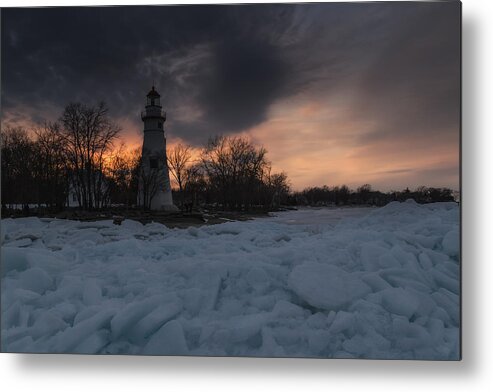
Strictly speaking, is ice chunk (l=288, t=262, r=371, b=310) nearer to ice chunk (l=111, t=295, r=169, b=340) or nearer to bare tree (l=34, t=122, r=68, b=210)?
ice chunk (l=111, t=295, r=169, b=340)

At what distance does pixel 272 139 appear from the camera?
90.9 inches

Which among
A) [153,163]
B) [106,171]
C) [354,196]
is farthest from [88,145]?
[354,196]

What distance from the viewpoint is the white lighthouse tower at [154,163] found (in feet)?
7.69

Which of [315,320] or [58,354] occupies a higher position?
[315,320]

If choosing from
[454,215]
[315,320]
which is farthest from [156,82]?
[454,215]

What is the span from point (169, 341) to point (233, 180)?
1.09 meters

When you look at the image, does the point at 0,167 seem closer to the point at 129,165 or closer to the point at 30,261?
the point at 30,261

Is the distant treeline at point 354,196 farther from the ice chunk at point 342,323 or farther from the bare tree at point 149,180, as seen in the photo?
the bare tree at point 149,180

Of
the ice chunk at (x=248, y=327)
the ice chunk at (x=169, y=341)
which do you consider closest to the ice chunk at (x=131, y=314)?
the ice chunk at (x=169, y=341)

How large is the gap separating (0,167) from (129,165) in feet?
2.71

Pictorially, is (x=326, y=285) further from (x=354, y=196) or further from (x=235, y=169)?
(x=235, y=169)

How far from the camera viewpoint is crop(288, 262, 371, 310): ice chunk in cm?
215

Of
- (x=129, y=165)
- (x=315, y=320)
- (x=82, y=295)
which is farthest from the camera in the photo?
(x=129, y=165)

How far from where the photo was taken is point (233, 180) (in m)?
2.48
